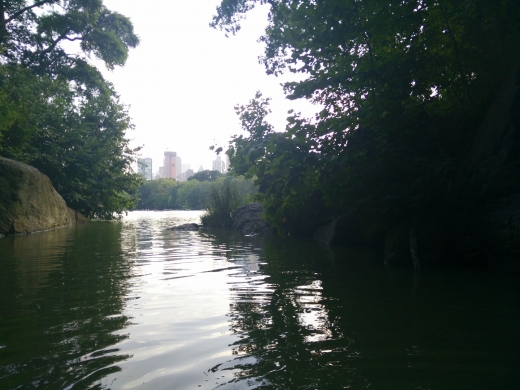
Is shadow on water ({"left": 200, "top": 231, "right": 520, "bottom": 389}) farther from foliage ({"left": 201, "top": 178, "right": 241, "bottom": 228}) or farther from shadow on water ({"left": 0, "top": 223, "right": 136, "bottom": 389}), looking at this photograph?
foliage ({"left": 201, "top": 178, "right": 241, "bottom": 228})

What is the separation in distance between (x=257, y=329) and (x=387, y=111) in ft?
13.9

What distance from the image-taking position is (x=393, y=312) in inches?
128

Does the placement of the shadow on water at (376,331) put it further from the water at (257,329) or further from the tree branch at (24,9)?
the tree branch at (24,9)

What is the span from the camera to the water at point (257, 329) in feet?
6.73

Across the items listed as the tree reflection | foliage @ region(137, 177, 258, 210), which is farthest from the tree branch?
foliage @ region(137, 177, 258, 210)

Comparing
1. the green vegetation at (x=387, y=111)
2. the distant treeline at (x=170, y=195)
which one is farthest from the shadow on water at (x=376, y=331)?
the distant treeline at (x=170, y=195)

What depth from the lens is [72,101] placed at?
72.9 feet

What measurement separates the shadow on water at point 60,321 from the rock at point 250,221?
8069mm

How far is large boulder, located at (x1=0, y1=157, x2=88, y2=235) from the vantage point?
1195 centimetres

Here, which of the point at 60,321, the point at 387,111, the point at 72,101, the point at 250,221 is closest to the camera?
the point at 60,321

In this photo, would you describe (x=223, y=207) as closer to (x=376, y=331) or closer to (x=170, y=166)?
(x=376, y=331)

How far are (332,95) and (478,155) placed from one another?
2.39 meters

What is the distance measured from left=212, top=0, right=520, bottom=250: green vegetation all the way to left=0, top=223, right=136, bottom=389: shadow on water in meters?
2.77

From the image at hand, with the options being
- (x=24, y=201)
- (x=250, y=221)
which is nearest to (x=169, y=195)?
(x=250, y=221)
